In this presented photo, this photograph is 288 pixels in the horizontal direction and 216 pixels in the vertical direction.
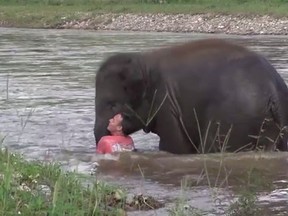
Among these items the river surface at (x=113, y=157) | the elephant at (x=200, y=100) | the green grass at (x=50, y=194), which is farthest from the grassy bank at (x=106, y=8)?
the green grass at (x=50, y=194)

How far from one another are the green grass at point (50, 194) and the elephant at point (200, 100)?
2117mm

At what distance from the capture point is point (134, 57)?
9.77 meters

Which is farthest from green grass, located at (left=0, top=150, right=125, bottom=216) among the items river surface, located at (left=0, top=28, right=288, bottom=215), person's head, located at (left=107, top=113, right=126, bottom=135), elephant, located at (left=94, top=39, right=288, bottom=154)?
elephant, located at (left=94, top=39, right=288, bottom=154)

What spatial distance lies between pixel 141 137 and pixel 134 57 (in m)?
1.84

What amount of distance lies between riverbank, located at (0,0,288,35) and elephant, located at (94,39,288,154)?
2725 cm

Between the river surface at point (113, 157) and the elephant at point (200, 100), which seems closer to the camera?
the river surface at point (113, 157)

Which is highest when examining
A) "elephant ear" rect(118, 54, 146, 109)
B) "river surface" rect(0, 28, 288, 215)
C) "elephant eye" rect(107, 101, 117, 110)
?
"elephant ear" rect(118, 54, 146, 109)

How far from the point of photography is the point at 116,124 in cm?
968

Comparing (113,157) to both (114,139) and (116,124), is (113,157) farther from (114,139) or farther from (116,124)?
(116,124)

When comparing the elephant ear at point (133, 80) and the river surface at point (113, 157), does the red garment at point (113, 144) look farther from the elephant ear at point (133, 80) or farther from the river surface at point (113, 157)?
the elephant ear at point (133, 80)

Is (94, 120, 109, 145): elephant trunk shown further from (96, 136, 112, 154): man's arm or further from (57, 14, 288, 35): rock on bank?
(57, 14, 288, 35): rock on bank

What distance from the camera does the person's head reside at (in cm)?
967

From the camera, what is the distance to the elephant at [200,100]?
962 centimetres

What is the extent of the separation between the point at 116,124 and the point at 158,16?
35460 millimetres
